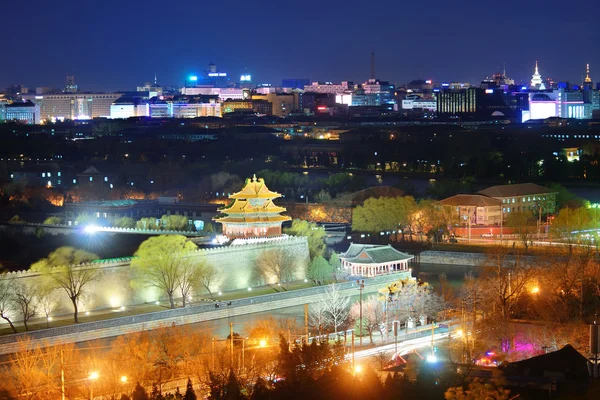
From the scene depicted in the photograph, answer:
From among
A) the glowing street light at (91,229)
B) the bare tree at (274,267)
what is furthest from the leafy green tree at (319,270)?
the glowing street light at (91,229)

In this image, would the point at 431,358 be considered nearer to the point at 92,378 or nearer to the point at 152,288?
the point at 92,378

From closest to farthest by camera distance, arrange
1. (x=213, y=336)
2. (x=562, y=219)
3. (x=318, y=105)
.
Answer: (x=213, y=336)
(x=562, y=219)
(x=318, y=105)

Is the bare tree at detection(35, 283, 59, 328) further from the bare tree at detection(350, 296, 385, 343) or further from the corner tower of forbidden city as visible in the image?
the corner tower of forbidden city

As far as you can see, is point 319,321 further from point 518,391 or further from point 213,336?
point 518,391

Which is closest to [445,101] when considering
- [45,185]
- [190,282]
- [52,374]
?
[45,185]

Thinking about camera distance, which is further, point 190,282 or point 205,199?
point 205,199

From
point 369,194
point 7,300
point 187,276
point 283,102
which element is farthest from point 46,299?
point 283,102

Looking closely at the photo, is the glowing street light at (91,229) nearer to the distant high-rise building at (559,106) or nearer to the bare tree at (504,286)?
the bare tree at (504,286)
